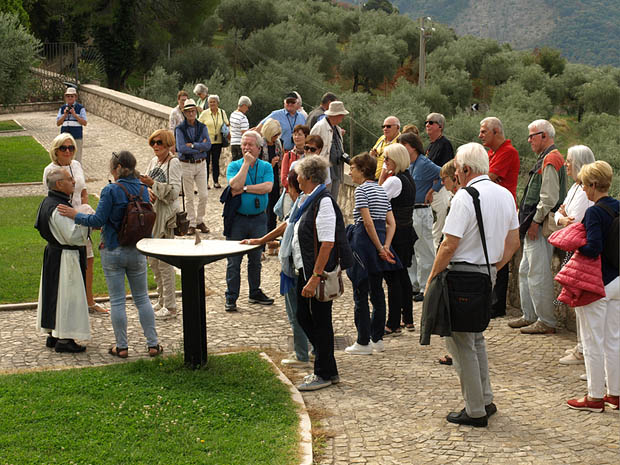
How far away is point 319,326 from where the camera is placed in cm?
621

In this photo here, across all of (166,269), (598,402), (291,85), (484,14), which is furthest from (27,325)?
(484,14)

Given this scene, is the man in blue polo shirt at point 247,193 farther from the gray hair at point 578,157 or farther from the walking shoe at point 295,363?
the gray hair at point 578,157

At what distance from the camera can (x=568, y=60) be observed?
203 feet

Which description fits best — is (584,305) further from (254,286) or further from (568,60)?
(568,60)

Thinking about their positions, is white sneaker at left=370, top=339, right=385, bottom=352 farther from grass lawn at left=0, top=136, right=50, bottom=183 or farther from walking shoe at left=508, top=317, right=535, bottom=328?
grass lawn at left=0, top=136, right=50, bottom=183

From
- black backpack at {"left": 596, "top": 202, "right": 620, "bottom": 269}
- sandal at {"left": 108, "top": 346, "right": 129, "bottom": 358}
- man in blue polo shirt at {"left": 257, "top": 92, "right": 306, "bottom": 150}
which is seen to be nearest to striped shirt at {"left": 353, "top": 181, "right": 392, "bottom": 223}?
black backpack at {"left": 596, "top": 202, "right": 620, "bottom": 269}

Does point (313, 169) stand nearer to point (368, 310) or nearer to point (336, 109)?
point (368, 310)

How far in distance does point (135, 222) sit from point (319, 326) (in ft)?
5.84

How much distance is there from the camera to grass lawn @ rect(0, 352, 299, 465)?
198 inches

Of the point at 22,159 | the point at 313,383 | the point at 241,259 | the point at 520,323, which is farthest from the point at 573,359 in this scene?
the point at 22,159

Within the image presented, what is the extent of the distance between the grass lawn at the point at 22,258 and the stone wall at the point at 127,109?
6.23 metres

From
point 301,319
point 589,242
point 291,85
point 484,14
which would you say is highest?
point 484,14

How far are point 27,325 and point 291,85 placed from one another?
2940 centimetres

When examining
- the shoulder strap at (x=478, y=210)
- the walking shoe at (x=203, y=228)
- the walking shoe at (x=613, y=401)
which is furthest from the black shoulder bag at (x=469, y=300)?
the walking shoe at (x=203, y=228)
